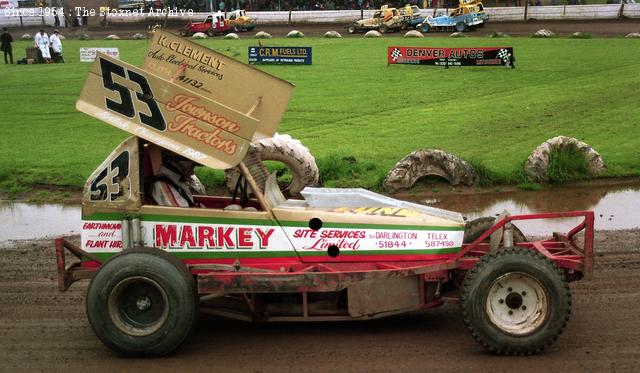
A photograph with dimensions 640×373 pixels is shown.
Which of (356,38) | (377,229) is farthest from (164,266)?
(356,38)

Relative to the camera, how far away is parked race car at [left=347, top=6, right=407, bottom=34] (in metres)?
49.6

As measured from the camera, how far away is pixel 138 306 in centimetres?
725

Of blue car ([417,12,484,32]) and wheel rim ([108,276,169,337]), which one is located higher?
wheel rim ([108,276,169,337])

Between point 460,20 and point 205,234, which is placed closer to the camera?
point 205,234

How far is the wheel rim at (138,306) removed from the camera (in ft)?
23.2

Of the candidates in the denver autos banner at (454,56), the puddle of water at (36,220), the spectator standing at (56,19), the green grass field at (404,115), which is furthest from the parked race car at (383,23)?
the puddle of water at (36,220)

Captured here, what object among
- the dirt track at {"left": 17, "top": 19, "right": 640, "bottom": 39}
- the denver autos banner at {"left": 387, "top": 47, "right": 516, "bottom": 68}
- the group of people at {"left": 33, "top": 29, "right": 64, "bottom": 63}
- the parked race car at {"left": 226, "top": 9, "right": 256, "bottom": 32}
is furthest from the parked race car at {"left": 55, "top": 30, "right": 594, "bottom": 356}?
the parked race car at {"left": 226, "top": 9, "right": 256, "bottom": 32}

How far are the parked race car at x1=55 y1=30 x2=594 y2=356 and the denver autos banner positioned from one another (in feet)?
73.6

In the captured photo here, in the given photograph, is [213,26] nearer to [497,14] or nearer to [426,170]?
[497,14]

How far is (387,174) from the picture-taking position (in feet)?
46.9

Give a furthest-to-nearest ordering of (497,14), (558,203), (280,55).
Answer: (497,14)
(280,55)
(558,203)

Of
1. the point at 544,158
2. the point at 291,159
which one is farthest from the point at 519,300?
the point at 544,158

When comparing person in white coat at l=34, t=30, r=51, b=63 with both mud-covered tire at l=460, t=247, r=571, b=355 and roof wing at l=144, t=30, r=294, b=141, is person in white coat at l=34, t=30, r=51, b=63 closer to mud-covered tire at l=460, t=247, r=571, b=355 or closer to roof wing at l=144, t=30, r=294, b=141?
roof wing at l=144, t=30, r=294, b=141

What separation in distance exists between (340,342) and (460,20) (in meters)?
42.2
